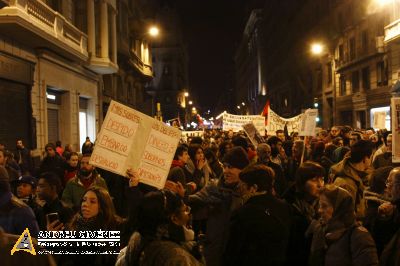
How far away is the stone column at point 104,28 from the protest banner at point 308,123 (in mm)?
14392

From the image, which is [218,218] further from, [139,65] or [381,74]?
[139,65]

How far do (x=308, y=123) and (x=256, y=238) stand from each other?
8100 millimetres

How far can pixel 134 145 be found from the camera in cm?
508

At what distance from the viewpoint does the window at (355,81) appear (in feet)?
125

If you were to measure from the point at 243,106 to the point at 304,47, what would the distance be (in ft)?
269

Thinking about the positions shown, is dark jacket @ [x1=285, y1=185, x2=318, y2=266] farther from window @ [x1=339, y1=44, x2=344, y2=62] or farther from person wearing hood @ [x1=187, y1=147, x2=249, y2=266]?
window @ [x1=339, y1=44, x2=344, y2=62]

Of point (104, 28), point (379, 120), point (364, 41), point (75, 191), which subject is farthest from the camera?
point (364, 41)

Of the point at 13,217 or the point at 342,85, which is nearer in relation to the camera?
the point at 13,217

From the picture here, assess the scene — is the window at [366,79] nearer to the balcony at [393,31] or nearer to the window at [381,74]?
the window at [381,74]

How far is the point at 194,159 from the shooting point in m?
7.82

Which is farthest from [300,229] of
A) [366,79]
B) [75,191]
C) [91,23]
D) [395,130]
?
[366,79]

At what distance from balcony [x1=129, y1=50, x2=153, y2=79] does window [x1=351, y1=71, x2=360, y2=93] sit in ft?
54.1

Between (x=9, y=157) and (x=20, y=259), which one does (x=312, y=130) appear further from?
(x=20, y=259)

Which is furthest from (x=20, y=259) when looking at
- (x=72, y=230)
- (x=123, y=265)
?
(x=72, y=230)
